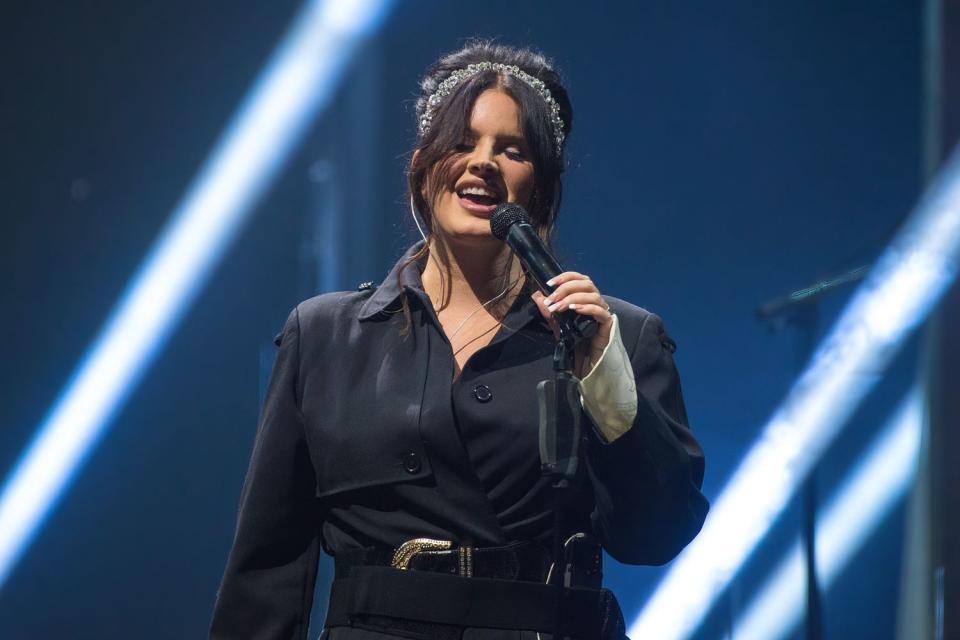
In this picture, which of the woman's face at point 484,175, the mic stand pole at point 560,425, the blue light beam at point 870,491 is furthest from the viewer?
the blue light beam at point 870,491

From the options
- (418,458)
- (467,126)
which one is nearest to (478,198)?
(467,126)

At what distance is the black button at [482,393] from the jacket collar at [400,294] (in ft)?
0.43

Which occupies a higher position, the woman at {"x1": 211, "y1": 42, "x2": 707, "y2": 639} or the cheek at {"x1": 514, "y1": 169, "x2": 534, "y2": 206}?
the cheek at {"x1": 514, "y1": 169, "x2": 534, "y2": 206}

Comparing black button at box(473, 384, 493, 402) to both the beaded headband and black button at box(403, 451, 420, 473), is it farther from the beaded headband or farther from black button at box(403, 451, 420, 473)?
the beaded headband

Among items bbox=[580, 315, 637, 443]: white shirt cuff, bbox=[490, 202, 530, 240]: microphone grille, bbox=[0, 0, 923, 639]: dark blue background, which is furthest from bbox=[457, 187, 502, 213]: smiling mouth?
bbox=[0, 0, 923, 639]: dark blue background

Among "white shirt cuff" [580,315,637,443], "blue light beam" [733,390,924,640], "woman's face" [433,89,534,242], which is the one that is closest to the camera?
"white shirt cuff" [580,315,637,443]

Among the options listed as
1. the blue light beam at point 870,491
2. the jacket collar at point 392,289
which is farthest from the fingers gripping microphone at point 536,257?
the blue light beam at point 870,491

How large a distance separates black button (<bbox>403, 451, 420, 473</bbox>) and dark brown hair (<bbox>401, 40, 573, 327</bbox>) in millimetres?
224

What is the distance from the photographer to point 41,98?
115 inches

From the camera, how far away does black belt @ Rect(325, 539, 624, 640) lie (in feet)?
4.24

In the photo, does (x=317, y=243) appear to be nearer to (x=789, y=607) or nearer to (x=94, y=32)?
(x=94, y=32)

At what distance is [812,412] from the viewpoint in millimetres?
2922

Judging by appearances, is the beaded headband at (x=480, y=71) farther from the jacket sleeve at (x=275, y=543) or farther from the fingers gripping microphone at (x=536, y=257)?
the jacket sleeve at (x=275, y=543)

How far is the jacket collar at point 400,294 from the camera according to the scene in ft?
5.04
